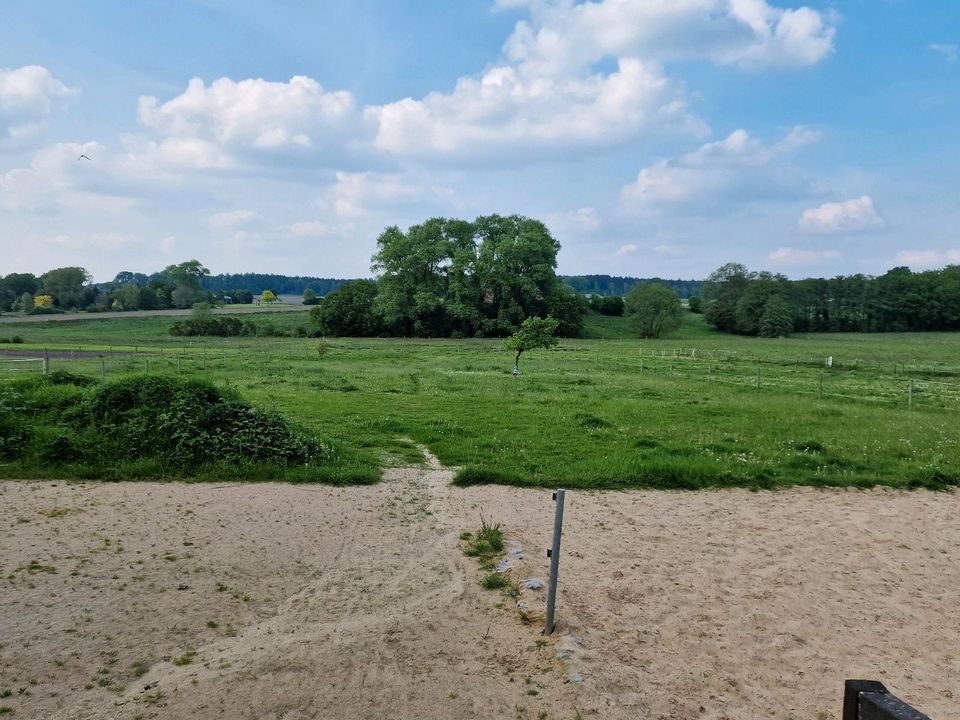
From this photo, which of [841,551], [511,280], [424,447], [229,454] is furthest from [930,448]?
[511,280]

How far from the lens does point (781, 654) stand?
6680 millimetres

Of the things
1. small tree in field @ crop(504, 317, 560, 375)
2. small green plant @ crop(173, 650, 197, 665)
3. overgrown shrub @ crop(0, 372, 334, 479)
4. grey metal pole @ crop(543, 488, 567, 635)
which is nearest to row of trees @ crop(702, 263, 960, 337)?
small tree in field @ crop(504, 317, 560, 375)

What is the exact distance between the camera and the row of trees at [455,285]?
2896 inches

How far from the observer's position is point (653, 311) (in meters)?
84.4

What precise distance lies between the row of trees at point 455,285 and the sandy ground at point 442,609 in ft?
204

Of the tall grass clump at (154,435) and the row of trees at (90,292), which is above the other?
the row of trees at (90,292)

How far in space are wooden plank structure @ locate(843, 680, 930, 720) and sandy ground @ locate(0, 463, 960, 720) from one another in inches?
119

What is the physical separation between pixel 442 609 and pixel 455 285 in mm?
65694

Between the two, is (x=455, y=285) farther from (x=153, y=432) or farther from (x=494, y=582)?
(x=494, y=582)

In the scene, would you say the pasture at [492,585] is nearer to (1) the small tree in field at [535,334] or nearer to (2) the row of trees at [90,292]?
(1) the small tree in field at [535,334]

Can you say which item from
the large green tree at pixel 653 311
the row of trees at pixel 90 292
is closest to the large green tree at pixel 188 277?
the row of trees at pixel 90 292

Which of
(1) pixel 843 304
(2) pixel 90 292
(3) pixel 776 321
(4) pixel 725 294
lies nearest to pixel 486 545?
(3) pixel 776 321

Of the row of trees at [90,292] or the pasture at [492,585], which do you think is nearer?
the pasture at [492,585]

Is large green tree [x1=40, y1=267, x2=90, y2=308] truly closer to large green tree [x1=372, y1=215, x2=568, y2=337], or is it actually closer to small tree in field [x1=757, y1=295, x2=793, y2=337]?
large green tree [x1=372, y1=215, x2=568, y2=337]
